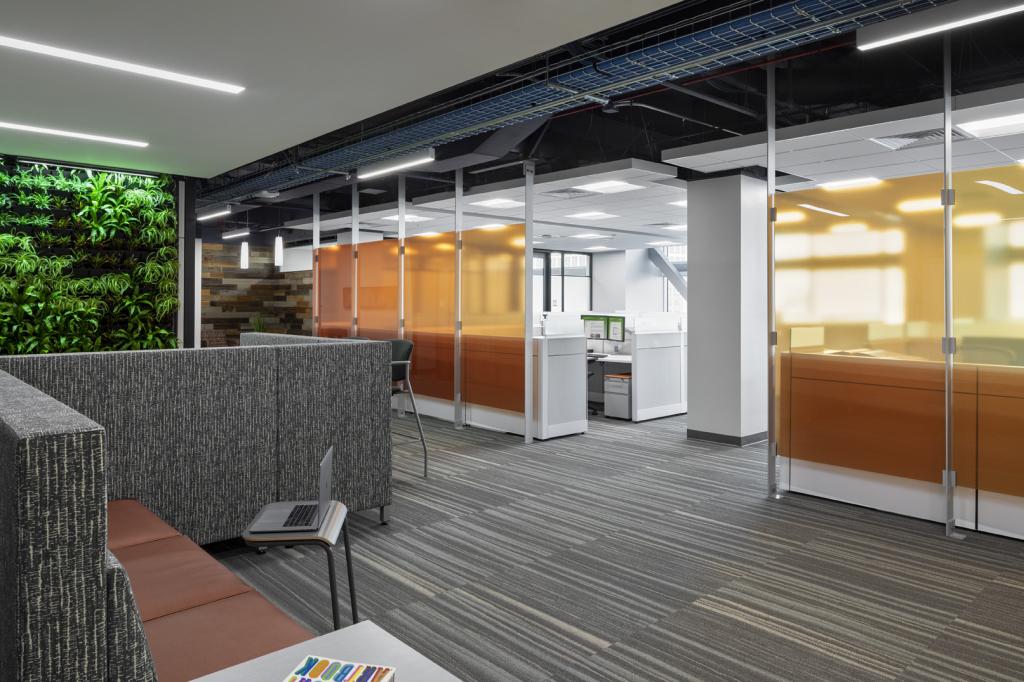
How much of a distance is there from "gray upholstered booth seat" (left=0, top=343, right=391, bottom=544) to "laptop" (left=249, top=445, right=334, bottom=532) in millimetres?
1137

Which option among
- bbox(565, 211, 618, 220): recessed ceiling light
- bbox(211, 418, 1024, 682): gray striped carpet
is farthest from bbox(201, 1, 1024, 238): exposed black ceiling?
bbox(211, 418, 1024, 682): gray striped carpet

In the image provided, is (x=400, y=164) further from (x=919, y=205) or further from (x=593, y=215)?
(x=919, y=205)

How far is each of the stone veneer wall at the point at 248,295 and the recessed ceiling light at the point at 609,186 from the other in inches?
262

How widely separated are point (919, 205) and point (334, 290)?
7.37 m

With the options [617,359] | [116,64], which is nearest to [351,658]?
[116,64]

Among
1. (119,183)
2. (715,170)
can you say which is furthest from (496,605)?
(119,183)

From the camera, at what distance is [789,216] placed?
4.84 metres

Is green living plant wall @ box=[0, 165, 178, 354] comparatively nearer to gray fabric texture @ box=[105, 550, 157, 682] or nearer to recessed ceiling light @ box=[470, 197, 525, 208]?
recessed ceiling light @ box=[470, 197, 525, 208]

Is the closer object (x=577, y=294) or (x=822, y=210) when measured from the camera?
(x=822, y=210)

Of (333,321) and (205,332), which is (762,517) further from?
(205,332)

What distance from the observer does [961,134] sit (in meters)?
4.76

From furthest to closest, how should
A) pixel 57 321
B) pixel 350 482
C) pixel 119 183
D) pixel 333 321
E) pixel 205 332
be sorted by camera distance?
pixel 205 332
pixel 333 321
pixel 119 183
pixel 57 321
pixel 350 482

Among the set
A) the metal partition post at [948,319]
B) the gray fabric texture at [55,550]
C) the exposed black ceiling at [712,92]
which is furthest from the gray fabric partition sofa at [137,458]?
the metal partition post at [948,319]

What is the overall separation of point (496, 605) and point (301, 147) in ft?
20.0
